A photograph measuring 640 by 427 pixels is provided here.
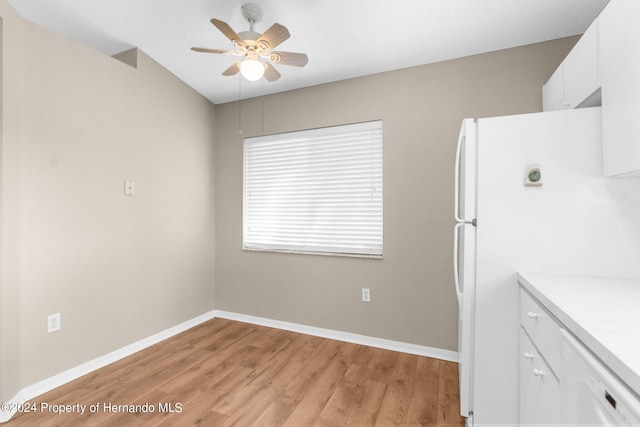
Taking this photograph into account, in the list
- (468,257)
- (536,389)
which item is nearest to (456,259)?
(468,257)

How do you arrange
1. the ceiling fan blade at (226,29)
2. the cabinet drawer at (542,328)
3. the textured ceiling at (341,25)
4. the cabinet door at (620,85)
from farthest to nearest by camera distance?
the textured ceiling at (341,25)
the ceiling fan blade at (226,29)
the cabinet door at (620,85)
the cabinet drawer at (542,328)

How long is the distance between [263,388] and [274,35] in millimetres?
2280

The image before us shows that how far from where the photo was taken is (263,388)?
2.04 m

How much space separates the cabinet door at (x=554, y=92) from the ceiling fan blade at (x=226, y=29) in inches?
79.2

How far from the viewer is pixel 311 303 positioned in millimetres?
2965

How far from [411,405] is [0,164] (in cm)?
289

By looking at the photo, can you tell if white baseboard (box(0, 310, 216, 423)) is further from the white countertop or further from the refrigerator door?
the white countertop

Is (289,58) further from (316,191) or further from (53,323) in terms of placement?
(53,323)

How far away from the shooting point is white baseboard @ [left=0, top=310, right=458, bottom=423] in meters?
1.92

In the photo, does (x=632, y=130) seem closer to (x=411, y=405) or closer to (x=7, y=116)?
(x=411, y=405)

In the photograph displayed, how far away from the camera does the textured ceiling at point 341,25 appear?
193cm

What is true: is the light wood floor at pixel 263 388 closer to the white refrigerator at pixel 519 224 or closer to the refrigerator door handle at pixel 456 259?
the white refrigerator at pixel 519 224

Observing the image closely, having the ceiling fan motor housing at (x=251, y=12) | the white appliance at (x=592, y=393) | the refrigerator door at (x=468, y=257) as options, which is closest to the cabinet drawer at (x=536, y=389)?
the white appliance at (x=592, y=393)

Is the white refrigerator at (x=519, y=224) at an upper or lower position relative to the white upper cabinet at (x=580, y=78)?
lower
